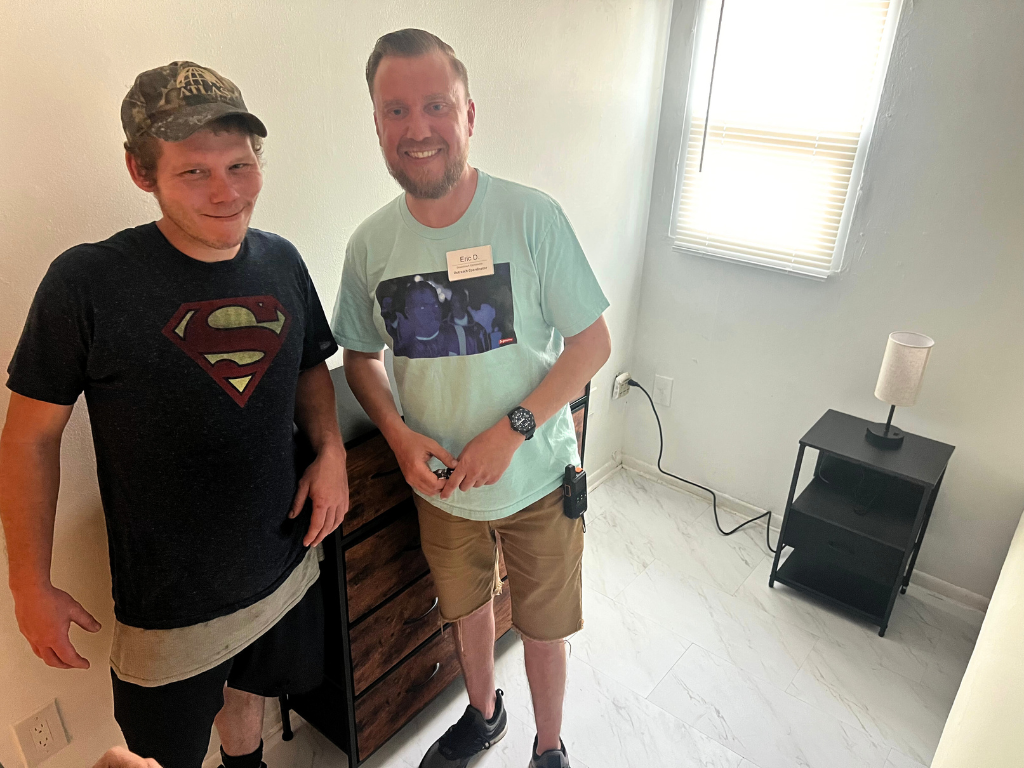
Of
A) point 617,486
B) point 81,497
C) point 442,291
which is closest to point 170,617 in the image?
point 81,497

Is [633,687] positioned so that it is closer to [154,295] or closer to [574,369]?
[574,369]

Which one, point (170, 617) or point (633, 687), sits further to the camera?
point (633, 687)

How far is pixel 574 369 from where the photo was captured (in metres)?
1.33

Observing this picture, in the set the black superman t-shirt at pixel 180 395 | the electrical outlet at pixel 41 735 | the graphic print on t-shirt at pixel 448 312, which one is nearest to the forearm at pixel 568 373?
the graphic print on t-shirt at pixel 448 312

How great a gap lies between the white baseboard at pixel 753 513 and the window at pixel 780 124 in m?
0.98

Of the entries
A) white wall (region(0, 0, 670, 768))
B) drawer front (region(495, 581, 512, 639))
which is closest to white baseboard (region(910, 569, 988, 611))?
drawer front (region(495, 581, 512, 639))

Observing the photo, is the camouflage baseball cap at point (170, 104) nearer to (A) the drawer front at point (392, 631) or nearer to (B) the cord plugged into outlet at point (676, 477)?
(A) the drawer front at point (392, 631)

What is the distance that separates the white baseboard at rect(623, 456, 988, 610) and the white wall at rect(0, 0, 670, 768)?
49.0 inches

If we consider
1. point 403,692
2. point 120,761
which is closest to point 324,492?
point 120,761

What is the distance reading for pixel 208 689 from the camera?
1178 millimetres

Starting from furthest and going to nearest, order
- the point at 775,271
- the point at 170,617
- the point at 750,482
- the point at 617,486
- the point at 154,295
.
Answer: the point at 617,486, the point at 750,482, the point at 775,271, the point at 170,617, the point at 154,295

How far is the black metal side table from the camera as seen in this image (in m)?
2.08

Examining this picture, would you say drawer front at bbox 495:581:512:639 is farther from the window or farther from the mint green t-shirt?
the window

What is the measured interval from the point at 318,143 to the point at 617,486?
6.49ft
